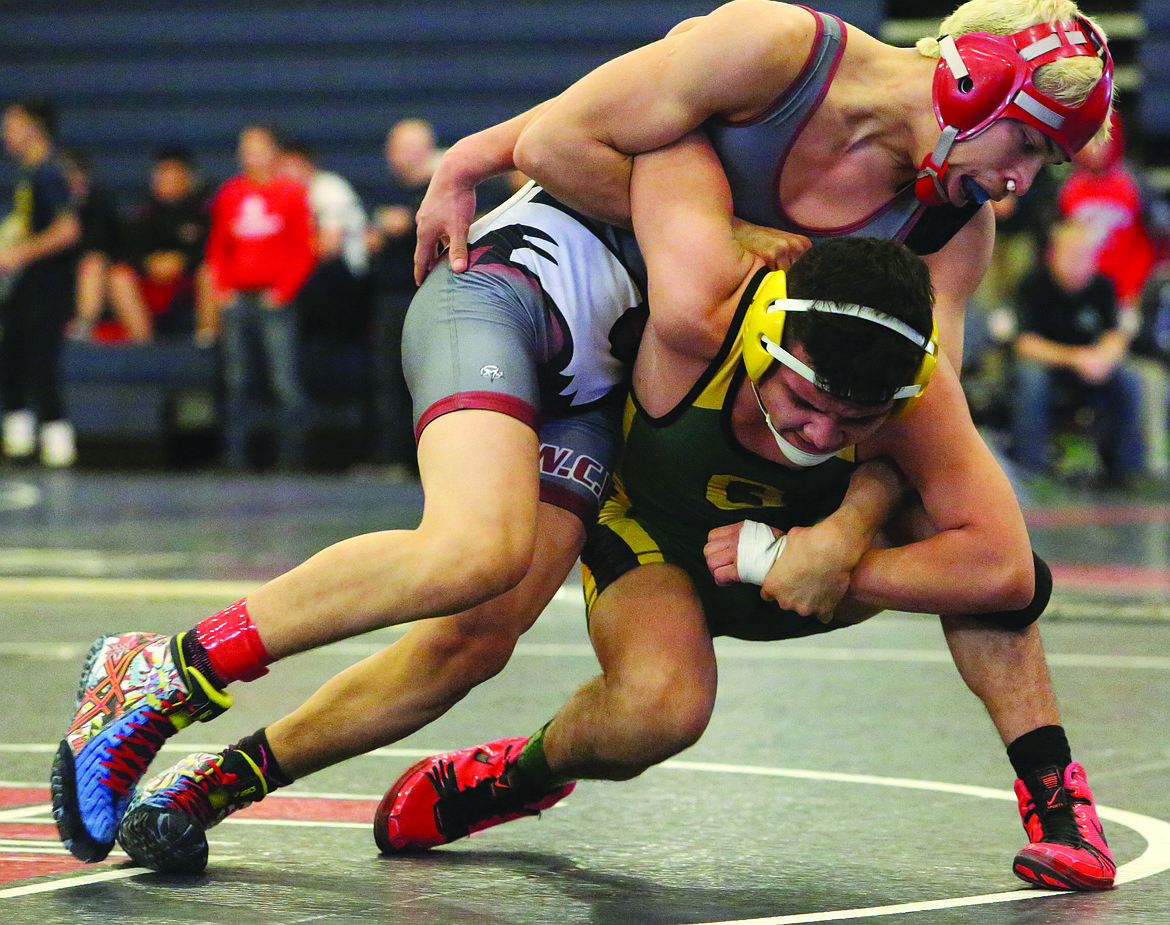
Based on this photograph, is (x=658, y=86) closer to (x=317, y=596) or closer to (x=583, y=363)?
(x=583, y=363)

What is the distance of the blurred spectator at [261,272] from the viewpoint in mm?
10211

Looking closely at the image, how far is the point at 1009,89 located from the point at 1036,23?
5.6 inches

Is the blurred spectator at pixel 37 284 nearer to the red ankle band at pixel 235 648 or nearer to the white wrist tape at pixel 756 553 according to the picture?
the red ankle band at pixel 235 648

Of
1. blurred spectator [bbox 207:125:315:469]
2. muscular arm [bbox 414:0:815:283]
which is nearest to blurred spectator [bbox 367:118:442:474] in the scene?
blurred spectator [bbox 207:125:315:469]

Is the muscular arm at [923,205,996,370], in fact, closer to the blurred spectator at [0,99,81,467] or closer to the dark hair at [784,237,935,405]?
the dark hair at [784,237,935,405]

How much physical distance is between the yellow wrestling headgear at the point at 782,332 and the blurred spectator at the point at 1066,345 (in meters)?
6.78

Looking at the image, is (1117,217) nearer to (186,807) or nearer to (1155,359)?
(1155,359)

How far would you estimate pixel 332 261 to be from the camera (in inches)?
411

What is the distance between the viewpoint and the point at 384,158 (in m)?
13.3

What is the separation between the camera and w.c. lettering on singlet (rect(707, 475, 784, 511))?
118 inches

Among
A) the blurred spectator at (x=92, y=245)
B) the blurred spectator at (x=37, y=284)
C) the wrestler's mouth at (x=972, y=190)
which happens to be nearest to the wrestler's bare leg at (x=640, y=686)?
the wrestler's mouth at (x=972, y=190)

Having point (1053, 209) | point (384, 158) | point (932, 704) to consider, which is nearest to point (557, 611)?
point (932, 704)

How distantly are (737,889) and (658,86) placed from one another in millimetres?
1202

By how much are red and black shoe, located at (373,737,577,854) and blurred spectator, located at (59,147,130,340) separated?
28.4 feet
